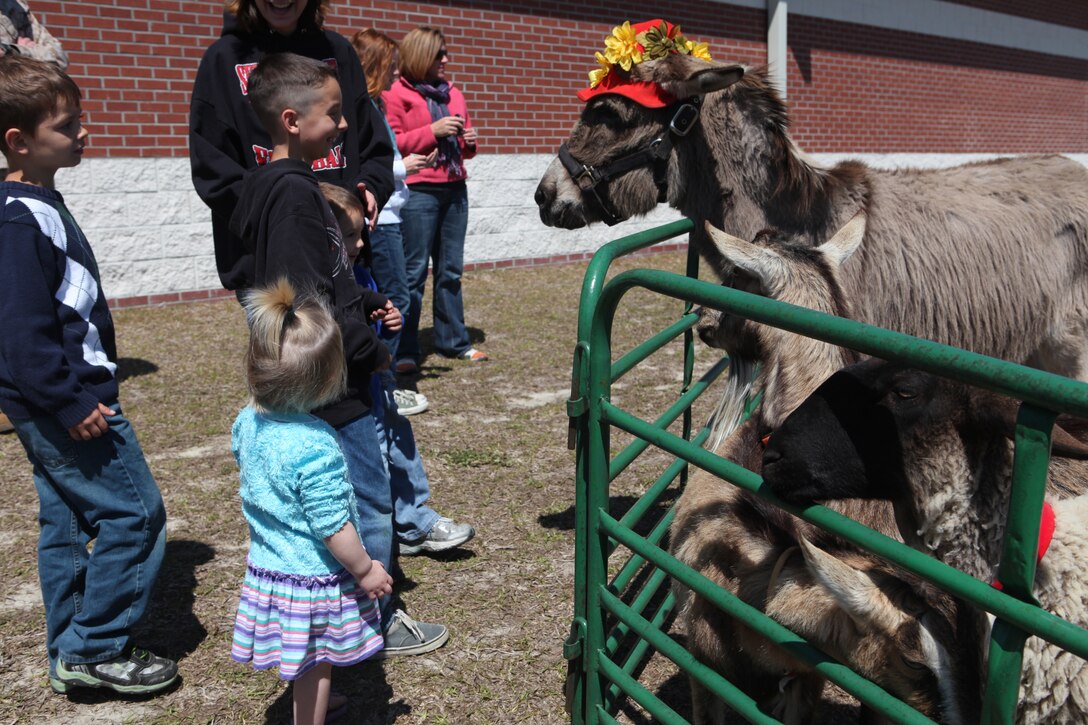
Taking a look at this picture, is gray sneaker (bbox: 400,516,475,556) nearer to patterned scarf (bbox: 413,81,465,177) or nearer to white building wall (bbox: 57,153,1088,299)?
patterned scarf (bbox: 413,81,465,177)

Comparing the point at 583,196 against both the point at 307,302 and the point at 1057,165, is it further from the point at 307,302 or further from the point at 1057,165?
the point at 1057,165

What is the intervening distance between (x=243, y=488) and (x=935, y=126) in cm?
1667

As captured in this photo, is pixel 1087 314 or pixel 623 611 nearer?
pixel 623 611

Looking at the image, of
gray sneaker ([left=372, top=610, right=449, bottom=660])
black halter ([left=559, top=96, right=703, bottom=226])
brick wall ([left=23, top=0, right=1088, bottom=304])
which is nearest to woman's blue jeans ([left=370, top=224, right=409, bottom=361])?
black halter ([left=559, top=96, right=703, bottom=226])

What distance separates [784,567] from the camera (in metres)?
2.34

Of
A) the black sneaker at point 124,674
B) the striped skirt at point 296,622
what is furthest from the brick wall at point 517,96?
the striped skirt at point 296,622

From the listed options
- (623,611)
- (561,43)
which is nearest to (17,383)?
(623,611)

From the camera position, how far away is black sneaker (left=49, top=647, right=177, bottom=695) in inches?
123

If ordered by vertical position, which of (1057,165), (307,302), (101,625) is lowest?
(101,625)

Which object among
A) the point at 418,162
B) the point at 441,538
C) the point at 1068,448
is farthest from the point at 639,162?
the point at 1068,448

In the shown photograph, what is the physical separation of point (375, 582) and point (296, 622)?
0.24 m

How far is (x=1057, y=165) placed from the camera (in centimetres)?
473

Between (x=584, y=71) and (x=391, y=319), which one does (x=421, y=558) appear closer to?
(x=391, y=319)

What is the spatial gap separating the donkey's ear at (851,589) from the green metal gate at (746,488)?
16 cm
